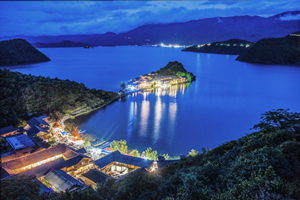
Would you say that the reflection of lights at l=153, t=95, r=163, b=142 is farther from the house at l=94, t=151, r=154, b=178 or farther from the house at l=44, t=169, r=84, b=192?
the house at l=44, t=169, r=84, b=192

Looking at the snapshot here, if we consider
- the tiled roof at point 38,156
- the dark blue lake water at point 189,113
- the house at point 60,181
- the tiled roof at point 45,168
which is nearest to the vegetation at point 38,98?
the dark blue lake water at point 189,113

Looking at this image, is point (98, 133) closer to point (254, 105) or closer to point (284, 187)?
point (284, 187)

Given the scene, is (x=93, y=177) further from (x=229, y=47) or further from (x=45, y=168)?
(x=229, y=47)

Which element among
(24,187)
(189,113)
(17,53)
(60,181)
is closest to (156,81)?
(189,113)

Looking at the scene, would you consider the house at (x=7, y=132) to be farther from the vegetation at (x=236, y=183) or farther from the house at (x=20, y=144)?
the vegetation at (x=236, y=183)

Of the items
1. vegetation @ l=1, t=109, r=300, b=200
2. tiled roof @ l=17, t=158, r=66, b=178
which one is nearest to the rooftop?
tiled roof @ l=17, t=158, r=66, b=178

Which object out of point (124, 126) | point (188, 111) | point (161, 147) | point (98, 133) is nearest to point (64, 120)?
point (98, 133)
